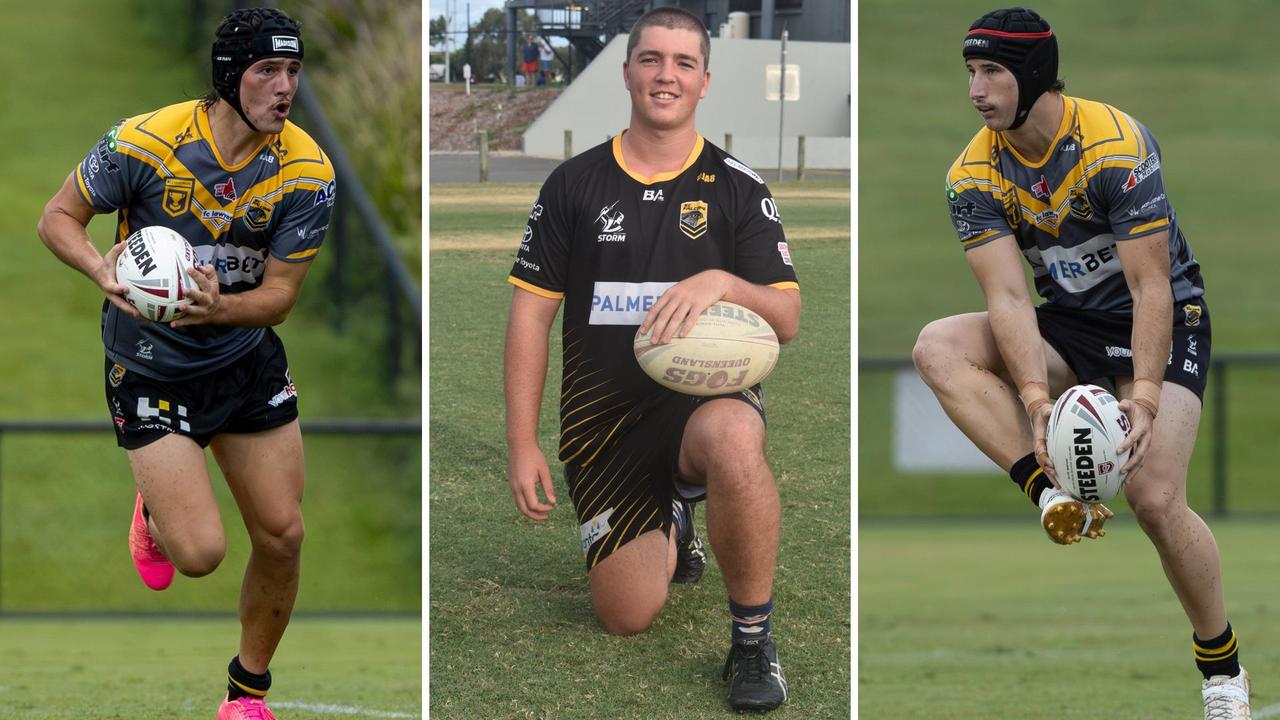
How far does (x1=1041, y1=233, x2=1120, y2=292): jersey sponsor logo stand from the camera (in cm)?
417

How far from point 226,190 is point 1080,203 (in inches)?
92.2

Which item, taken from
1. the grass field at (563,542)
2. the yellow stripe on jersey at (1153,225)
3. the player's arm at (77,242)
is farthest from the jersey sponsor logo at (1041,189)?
the player's arm at (77,242)

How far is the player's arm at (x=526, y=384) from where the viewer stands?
177 inches

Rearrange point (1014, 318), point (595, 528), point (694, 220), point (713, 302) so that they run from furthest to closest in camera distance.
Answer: point (595, 528) → point (694, 220) → point (713, 302) → point (1014, 318)

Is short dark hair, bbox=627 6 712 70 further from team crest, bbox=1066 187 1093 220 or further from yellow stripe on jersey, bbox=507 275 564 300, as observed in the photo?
team crest, bbox=1066 187 1093 220

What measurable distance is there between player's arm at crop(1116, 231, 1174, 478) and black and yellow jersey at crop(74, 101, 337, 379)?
2244 mm

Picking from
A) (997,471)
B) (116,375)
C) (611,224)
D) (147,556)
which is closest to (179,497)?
(116,375)

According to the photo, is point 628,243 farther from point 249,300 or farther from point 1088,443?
point 1088,443

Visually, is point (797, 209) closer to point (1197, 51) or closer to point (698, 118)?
point (698, 118)

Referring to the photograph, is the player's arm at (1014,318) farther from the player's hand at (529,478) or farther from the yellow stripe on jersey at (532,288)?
the player's hand at (529,478)

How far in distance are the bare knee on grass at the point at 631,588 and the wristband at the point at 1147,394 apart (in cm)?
151

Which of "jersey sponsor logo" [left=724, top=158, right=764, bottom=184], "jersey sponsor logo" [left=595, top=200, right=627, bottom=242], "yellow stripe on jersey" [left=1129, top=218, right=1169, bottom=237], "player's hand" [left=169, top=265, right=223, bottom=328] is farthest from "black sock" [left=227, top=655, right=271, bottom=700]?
"yellow stripe on jersey" [left=1129, top=218, right=1169, bottom=237]

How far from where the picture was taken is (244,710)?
14.6ft

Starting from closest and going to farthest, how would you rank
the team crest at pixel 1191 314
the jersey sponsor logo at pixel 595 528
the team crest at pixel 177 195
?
the team crest at pixel 177 195
the team crest at pixel 1191 314
the jersey sponsor logo at pixel 595 528
